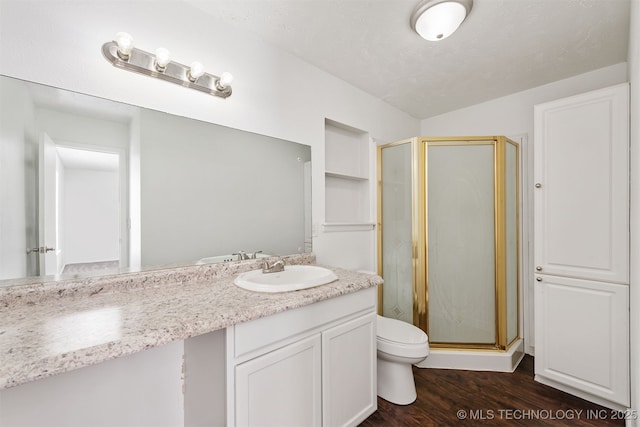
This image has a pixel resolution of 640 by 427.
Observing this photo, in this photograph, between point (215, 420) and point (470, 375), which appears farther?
point (470, 375)

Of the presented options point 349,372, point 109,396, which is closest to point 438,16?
point 349,372

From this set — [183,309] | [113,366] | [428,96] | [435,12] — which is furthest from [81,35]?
[428,96]

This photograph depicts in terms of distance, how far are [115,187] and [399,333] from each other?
182 centimetres

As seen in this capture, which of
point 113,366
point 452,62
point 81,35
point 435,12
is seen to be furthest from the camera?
point 452,62

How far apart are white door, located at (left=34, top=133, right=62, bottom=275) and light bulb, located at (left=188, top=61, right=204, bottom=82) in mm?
678

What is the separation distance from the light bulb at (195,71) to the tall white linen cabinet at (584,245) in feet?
7.28

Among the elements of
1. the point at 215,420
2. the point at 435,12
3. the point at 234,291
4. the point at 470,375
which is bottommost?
the point at 470,375

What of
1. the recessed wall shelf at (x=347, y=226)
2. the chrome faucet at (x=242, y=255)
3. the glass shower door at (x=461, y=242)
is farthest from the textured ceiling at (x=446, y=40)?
the chrome faucet at (x=242, y=255)

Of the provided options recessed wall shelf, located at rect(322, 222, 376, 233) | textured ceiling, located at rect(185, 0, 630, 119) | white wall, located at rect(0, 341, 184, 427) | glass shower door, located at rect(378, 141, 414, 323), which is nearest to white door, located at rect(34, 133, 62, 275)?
white wall, located at rect(0, 341, 184, 427)

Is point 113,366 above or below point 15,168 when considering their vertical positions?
below

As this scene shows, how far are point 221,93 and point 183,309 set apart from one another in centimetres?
118

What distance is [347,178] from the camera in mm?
2508

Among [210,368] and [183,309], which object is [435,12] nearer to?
[183,309]

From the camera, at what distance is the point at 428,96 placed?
2568 millimetres
